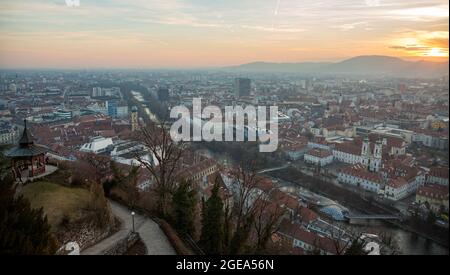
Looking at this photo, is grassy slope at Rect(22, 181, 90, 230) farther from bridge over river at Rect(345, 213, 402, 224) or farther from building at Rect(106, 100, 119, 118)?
building at Rect(106, 100, 119, 118)

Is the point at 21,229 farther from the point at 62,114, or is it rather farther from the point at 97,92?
the point at 97,92

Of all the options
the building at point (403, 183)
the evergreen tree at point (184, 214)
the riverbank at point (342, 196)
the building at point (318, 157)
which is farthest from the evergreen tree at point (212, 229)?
the building at point (318, 157)

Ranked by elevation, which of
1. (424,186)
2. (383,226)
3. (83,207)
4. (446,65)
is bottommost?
(383,226)

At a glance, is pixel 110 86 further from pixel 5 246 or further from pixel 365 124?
pixel 5 246

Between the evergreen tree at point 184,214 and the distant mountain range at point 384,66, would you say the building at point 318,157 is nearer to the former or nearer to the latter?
the distant mountain range at point 384,66

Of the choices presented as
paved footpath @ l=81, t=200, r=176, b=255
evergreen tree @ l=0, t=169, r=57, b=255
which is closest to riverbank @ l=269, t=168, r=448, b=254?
paved footpath @ l=81, t=200, r=176, b=255
